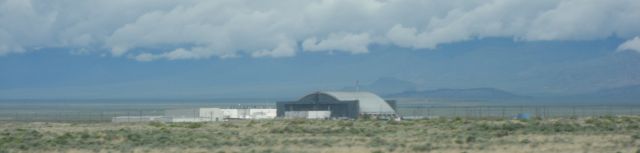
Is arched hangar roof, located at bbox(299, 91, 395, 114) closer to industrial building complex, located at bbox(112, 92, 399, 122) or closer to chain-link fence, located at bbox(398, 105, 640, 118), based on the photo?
industrial building complex, located at bbox(112, 92, 399, 122)

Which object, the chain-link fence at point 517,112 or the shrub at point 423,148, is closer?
the shrub at point 423,148

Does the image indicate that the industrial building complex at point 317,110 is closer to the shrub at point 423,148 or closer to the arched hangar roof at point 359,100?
the arched hangar roof at point 359,100

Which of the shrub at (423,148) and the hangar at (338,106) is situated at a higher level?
the hangar at (338,106)

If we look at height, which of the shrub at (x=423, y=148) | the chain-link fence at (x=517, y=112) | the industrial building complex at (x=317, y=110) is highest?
the industrial building complex at (x=317, y=110)

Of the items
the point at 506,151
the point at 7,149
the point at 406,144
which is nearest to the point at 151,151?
the point at 7,149

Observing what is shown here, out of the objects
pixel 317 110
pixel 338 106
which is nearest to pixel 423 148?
pixel 338 106

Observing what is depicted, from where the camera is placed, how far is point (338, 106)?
9962cm

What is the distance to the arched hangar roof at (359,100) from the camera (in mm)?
101312

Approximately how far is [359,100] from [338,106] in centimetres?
429

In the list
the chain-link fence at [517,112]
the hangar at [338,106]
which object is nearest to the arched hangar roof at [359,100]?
the hangar at [338,106]

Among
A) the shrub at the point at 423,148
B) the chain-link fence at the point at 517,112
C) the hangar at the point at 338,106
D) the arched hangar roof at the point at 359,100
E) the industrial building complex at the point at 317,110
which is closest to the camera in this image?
the shrub at the point at 423,148

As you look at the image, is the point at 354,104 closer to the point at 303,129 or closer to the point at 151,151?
the point at 303,129

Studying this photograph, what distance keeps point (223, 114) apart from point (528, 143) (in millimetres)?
62731

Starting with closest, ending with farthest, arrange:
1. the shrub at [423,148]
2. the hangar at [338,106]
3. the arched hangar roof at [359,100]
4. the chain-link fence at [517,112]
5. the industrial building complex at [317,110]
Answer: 1. the shrub at [423,148]
2. the industrial building complex at [317,110]
3. the hangar at [338,106]
4. the arched hangar roof at [359,100]
5. the chain-link fence at [517,112]
